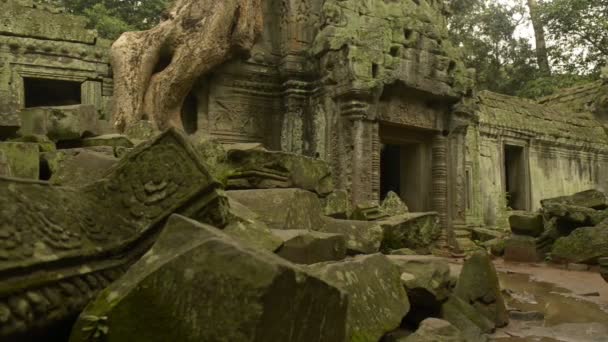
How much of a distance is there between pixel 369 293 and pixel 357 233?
6.01 ft

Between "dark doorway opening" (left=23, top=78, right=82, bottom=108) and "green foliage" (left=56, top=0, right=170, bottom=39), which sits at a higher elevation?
"green foliage" (left=56, top=0, right=170, bottom=39)

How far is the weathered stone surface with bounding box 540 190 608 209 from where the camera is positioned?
852 centimetres

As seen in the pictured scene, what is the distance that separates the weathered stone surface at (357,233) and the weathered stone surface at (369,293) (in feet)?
4.33

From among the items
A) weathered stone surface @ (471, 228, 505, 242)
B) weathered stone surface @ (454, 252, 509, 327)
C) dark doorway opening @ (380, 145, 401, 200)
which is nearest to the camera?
weathered stone surface @ (454, 252, 509, 327)

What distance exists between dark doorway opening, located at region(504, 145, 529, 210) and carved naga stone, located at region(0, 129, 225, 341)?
43.3ft

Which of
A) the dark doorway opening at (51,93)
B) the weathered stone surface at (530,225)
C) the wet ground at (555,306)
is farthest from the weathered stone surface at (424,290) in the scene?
the dark doorway opening at (51,93)

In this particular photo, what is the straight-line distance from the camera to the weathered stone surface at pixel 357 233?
416 centimetres

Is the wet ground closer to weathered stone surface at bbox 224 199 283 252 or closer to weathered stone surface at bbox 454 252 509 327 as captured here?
weathered stone surface at bbox 454 252 509 327

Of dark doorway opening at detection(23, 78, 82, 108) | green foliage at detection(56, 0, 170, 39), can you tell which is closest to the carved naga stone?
dark doorway opening at detection(23, 78, 82, 108)

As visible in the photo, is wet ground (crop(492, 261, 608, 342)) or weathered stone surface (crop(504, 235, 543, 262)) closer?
wet ground (crop(492, 261, 608, 342))

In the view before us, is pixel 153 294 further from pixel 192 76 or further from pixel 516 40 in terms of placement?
pixel 516 40

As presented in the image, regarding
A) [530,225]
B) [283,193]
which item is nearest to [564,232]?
[530,225]

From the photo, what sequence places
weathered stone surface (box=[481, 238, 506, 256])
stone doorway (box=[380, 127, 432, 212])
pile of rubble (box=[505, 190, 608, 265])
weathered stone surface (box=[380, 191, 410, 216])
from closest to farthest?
pile of rubble (box=[505, 190, 608, 265]) < weathered stone surface (box=[380, 191, 410, 216]) < weathered stone surface (box=[481, 238, 506, 256]) < stone doorway (box=[380, 127, 432, 212])

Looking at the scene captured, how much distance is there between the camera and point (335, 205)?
5461 mm
